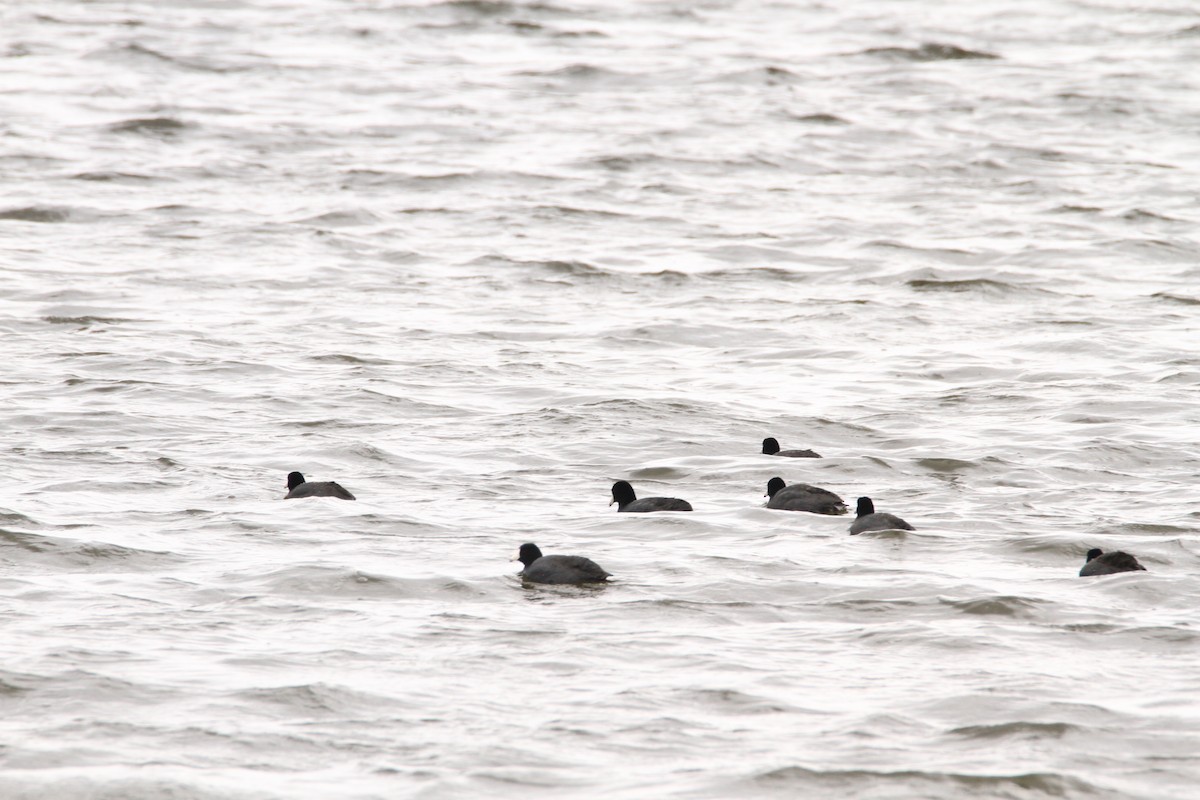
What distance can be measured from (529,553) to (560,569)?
0.41m

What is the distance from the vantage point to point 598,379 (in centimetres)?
2069

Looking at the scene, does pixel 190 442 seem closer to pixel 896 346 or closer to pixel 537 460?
pixel 537 460

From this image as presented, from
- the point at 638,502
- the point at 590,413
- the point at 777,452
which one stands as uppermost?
the point at 638,502

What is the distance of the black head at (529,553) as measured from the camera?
43.1ft

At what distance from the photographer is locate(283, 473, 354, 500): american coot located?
15031 millimetres

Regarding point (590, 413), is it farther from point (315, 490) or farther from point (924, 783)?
point (924, 783)

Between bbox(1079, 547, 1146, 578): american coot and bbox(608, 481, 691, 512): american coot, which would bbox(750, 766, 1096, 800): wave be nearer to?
bbox(1079, 547, 1146, 578): american coot

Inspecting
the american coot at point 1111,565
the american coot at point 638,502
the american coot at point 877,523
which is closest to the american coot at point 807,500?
the american coot at point 877,523

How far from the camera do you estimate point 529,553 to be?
43.1 feet

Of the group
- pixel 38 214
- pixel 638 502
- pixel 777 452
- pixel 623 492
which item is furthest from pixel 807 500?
pixel 38 214

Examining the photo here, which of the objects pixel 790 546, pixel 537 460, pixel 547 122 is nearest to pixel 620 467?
pixel 537 460

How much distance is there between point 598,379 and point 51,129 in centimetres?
1822

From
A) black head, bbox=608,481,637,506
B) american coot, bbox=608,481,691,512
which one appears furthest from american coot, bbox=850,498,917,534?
black head, bbox=608,481,637,506

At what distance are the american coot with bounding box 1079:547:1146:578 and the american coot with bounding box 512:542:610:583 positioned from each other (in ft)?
11.3
